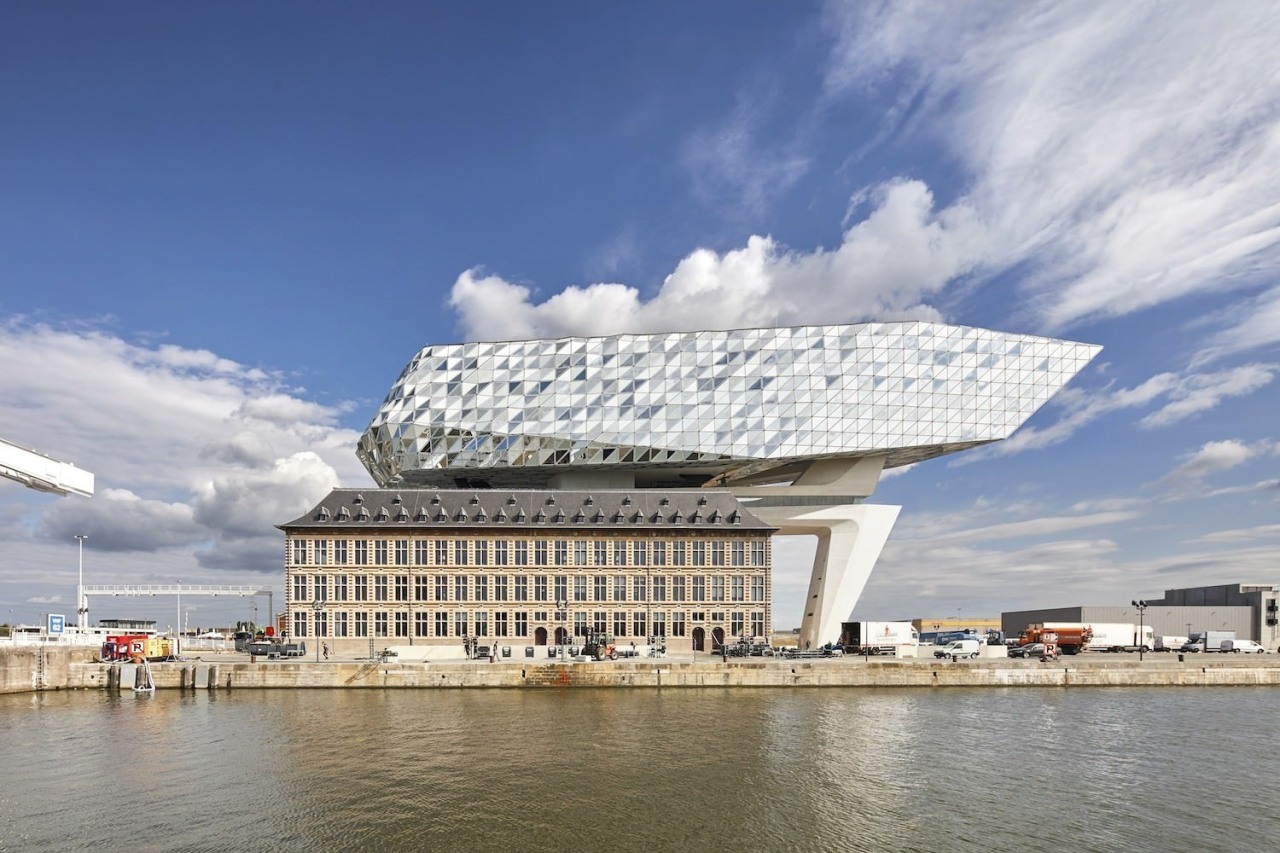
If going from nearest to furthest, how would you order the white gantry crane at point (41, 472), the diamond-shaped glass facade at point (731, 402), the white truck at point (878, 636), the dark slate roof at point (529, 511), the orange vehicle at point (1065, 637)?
the white gantry crane at point (41, 472)
the white truck at point (878, 636)
the dark slate roof at point (529, 511)
the orange vehicle at point (1065, 637)
the diamond-shaped glass facade at point (731, 402)

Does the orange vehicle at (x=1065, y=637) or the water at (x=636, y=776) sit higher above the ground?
the water at (x=636, y=776)

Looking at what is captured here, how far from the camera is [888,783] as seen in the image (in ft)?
99.0

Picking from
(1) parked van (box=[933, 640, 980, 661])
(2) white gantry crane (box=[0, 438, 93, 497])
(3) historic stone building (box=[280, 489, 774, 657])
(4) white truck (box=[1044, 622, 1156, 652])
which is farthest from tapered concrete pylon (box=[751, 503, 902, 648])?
(2) white gantry crane (box=[0, 438, 93, 497])

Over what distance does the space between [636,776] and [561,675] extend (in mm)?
26417

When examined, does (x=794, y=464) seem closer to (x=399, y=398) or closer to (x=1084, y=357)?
(x=1084, y=357)

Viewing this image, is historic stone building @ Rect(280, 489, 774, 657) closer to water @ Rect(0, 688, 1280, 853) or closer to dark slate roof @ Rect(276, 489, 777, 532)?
dark slate roof @ Rect(276, 489, 777, 532)

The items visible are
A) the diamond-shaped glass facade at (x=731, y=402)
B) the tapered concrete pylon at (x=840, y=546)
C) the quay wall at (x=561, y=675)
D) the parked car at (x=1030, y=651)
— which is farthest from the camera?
the diamond-shaped glass facade at (x=731, y=402)

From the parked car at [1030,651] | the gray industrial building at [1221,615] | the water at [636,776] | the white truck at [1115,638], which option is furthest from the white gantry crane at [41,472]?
the gray industrial building at [1221,615]

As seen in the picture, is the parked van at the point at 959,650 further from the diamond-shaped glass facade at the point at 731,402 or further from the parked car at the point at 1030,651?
the diamond-shaped glass facade at the point at 731,402

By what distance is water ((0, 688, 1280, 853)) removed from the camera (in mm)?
24625

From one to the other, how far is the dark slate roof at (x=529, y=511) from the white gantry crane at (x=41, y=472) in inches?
1031

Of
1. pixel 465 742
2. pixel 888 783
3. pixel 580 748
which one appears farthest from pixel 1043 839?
pixel 465 742

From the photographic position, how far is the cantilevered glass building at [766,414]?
88312mm

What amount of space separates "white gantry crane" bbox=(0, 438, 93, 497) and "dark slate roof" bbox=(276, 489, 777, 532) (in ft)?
85.9
